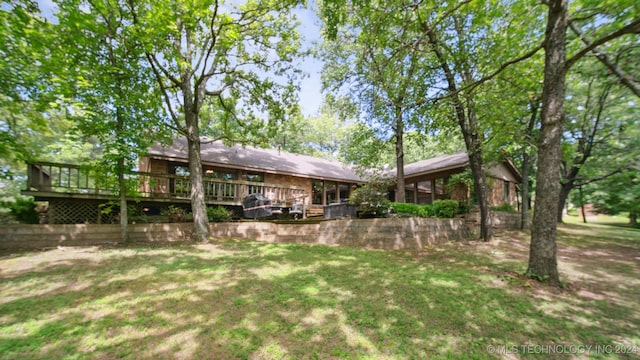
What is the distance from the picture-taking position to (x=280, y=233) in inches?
404

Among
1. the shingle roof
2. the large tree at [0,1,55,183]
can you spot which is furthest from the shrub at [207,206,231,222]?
the large tree at [0,1,55,183]

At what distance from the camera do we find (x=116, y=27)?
8125 mm

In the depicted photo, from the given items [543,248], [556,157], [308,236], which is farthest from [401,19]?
[308,236]

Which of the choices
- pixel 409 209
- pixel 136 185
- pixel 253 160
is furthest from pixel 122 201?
pixel 409 209

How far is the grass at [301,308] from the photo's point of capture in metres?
3.02

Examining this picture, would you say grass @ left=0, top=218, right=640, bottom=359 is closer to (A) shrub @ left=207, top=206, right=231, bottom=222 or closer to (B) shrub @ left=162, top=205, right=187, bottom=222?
(B) shrub @ left=162, top=205, right=187, bottom=222

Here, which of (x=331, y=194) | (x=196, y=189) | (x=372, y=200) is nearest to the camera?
(x=196, y=189)

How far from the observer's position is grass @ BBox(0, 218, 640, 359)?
3016 mm

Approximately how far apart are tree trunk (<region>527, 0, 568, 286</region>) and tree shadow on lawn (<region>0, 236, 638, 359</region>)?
25.3 inches

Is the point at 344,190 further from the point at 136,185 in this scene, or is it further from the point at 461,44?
the point at 136,185

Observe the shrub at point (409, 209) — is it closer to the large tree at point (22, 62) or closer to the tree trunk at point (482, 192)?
the tree trunk at point (482, 192)

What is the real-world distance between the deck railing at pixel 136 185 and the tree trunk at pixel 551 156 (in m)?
10.6

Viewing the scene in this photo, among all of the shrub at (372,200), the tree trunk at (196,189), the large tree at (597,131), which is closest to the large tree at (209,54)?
the tree trunk at (196,189)

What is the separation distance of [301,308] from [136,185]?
7.71m
